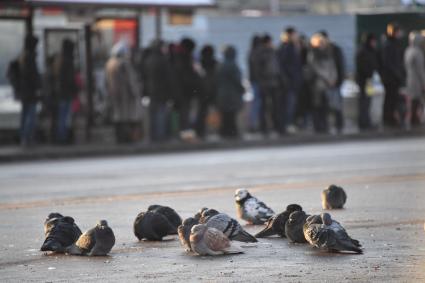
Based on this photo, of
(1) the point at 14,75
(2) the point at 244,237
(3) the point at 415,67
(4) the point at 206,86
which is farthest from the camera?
(3) the point at 415,67

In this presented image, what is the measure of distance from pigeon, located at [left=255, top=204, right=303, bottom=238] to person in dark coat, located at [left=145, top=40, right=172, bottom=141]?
568 inches

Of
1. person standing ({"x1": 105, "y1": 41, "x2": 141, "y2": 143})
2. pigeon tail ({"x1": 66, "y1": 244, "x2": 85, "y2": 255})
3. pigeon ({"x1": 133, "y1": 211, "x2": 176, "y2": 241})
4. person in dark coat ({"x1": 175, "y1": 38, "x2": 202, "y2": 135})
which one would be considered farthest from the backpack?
pigeon tail ({"x1": 66, "y1": 244, "x2": 85, "y2": 255})

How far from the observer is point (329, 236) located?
8.26 m

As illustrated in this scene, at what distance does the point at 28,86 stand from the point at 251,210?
12842mm

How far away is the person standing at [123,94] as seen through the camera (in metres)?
23.3

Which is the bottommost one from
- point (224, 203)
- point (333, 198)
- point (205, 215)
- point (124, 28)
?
point (224, 203)

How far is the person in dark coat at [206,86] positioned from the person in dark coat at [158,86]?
77 centimetres

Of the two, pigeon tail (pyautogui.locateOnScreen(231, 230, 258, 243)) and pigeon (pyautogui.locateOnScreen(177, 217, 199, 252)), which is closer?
pigeon (pyautogui.locateOnScreen(177, 217, 199, 252))

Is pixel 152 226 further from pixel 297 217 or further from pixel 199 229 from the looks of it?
pixel 297 217

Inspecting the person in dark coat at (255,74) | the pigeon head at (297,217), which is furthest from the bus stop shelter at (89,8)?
the pigeon head at (297,217)

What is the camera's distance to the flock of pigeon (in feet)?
27.2

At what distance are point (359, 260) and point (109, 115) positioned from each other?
16553 millimetres

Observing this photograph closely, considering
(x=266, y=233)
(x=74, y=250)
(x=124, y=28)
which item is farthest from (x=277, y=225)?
(x=124, y=28)

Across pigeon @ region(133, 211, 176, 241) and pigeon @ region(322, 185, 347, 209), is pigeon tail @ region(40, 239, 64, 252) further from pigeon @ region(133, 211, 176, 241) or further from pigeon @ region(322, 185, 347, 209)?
pigeon @ region(322, 185, 347, 209)
